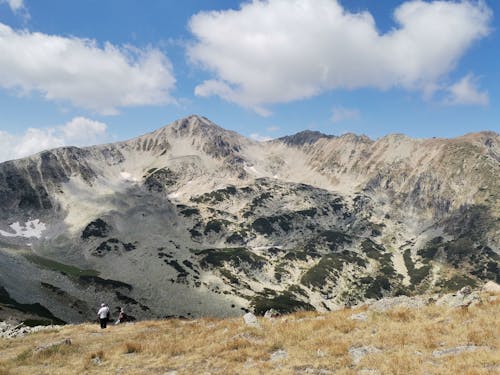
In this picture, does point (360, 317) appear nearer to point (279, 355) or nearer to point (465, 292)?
point (279, 355)

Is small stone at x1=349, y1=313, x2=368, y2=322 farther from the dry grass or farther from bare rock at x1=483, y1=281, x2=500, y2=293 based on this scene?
bare rock at x1=483, y1=281, x2=500, y2=293

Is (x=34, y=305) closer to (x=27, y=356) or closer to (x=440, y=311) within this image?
(x=27, y=356)

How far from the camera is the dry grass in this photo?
53.6ft

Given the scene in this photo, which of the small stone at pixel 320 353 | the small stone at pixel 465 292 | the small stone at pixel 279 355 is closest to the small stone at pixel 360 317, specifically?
the small stone at pixel 320 353

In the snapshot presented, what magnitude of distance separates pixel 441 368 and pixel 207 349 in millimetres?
12183

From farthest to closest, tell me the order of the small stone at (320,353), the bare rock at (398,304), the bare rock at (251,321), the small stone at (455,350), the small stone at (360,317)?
the bare rock at (251,321), the bare rock at (398,304), the small stone at (360,317), the small stone at (320,353), the small stone at (455,350)

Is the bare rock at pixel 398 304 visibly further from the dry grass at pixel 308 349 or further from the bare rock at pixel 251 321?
the bare rock at pixel 251 321

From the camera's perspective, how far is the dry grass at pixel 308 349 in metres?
16.3

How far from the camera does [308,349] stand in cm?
1994

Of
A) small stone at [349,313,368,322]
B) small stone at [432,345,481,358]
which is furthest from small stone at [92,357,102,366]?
small stone at [432,345,481,358]

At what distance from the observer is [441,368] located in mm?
14836

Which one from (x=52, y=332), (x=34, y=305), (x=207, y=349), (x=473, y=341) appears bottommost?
(x=34, y=305)

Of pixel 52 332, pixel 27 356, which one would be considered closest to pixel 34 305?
pixel 52 332

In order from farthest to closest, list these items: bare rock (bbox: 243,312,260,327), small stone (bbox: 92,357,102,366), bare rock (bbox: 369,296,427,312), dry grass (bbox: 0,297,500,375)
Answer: bare rock (bbox: 243,312,260,327)
bare rock (bbox: 369,296,427,312)
small stone (bbox: 92,357,102,366)
dry grass (bbox: 0,297,500,375)
